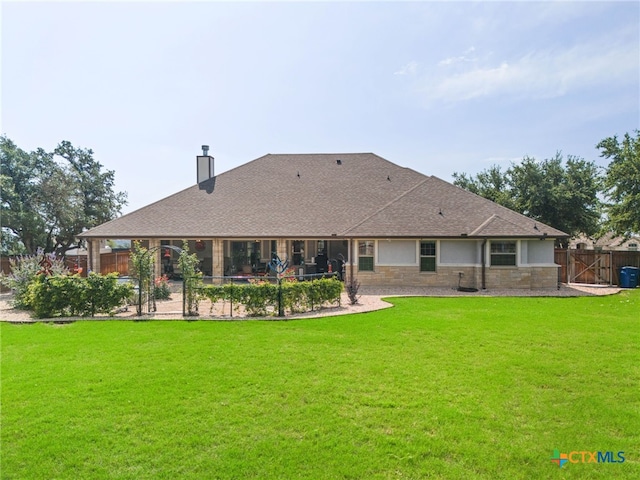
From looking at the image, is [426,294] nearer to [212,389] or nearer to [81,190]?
[212,389]

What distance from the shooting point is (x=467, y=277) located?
1700cm

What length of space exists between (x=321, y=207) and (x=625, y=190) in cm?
1720

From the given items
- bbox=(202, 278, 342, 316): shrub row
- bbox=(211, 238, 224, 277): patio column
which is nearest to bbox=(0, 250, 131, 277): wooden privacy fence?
bbox=(211, 238, 224, 277): patio column

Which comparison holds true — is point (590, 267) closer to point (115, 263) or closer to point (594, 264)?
point (594, 264)

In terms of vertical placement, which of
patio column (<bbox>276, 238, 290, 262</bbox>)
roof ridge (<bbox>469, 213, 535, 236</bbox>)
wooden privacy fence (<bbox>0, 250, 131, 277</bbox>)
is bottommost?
wooden privacy fence (<bbox>0, 250, 131, 277</bbox>)

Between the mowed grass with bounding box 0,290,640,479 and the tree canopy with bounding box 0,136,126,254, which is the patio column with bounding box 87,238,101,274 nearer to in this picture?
the tree canopy with bounding box 0,136,126,254

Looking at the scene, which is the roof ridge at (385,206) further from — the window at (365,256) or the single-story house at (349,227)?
the window at (365,256)

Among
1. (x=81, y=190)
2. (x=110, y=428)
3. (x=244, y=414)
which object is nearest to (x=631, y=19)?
(x=244, y=414)

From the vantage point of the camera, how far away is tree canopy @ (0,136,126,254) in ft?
72.8

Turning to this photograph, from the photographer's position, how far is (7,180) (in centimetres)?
2127

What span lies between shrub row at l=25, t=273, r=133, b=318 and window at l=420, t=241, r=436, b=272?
12.5m

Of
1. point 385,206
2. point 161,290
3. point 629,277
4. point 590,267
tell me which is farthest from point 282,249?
point 629,277

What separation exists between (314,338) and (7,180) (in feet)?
76.4

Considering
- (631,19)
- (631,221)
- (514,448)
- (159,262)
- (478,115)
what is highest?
(631,19)
